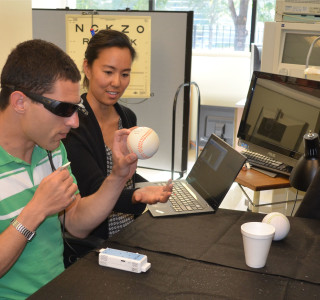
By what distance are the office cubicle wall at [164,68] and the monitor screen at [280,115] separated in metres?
1.55

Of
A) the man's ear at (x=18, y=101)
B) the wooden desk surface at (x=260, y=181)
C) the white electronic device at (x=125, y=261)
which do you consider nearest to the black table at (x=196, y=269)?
the white electronic device at (x=125, y=261)

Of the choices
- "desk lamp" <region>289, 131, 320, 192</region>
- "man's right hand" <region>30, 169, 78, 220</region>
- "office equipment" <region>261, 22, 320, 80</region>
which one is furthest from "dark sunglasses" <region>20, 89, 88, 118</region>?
"office equipment" <region>261, 22, 320, 80</region>

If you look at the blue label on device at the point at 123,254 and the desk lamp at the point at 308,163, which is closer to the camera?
the blue label on device at the point at 123,254

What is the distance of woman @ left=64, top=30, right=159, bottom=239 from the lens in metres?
1.80

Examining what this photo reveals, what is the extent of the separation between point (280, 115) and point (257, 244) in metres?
1.22

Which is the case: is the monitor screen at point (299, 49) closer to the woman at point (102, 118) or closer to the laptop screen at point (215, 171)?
the woman at point (102, 118)

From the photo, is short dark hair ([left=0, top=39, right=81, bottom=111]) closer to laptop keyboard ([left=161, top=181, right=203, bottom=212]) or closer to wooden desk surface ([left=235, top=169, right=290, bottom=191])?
laptop keyboard ([left=161, top=181, right=203, bottom=212])

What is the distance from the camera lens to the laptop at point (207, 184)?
1.57m

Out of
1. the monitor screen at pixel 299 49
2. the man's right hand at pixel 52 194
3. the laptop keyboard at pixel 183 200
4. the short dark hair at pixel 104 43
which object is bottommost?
the laptop keyboard at pixel 183 200

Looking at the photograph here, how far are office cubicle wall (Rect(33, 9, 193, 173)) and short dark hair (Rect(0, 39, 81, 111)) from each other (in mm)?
2520

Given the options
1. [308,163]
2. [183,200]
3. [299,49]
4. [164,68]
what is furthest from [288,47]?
[183,200]

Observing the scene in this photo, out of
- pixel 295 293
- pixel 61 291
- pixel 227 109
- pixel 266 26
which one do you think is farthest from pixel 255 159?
pixel 227 109

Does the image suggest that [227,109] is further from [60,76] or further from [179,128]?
[60,76]

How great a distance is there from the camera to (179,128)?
4.00 metres
